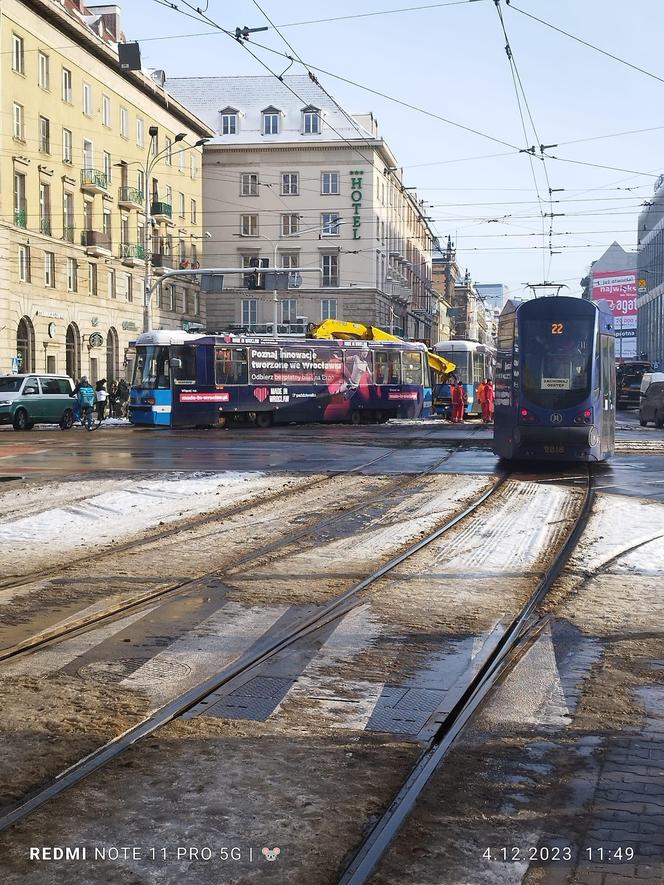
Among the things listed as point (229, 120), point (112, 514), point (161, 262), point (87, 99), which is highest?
point (229, 120)

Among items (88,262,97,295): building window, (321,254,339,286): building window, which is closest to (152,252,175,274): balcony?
(88,262,97,295): building window

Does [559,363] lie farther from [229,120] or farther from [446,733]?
[229,120]

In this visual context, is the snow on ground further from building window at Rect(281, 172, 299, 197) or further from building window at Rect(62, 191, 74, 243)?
building window at Rect(281, 172, 299, 197)

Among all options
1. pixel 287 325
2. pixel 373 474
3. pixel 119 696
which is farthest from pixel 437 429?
pixel 287 325

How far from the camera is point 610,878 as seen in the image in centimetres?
363

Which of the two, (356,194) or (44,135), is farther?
(356,194)

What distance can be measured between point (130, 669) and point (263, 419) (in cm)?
3399

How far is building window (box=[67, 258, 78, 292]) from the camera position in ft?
171

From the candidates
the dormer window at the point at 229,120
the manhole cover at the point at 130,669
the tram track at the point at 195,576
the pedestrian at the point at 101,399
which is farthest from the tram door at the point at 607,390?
the dormer window at the point at 229,120

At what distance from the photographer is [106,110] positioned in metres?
55.7

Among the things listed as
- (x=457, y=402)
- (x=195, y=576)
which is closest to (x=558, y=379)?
(x=195, y=576)

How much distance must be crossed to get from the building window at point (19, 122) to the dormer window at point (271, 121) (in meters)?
35.3

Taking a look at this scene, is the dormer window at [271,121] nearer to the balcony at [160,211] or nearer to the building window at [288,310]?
the building window at [288,310]

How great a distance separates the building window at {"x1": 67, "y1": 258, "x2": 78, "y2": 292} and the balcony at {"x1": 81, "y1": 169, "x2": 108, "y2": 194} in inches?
141
